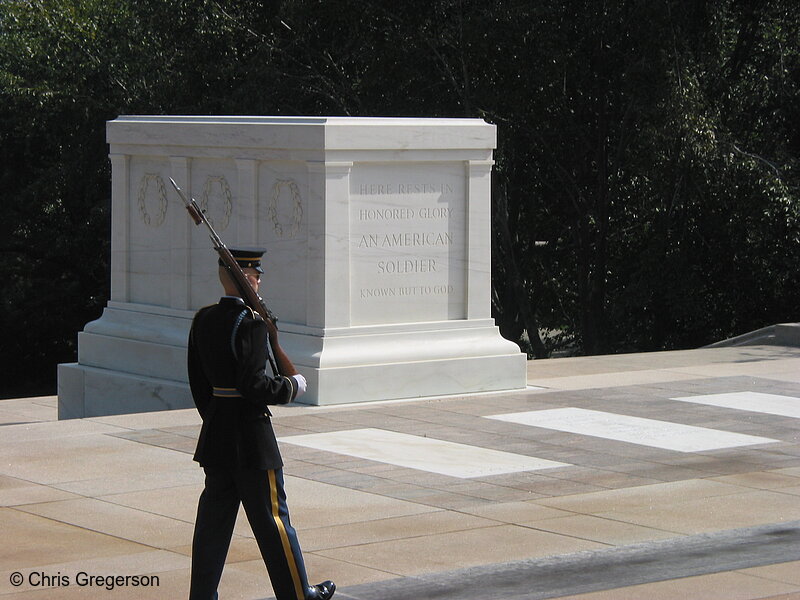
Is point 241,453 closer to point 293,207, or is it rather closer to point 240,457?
point 240,457

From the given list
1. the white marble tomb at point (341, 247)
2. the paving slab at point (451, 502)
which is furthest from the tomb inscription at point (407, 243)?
the paving slab at point (451, 502)

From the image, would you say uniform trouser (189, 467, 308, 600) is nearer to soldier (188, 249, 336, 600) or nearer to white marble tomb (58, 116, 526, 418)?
soldier (188, 249, 336, 600)

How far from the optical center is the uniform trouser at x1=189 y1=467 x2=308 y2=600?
18.8 ft

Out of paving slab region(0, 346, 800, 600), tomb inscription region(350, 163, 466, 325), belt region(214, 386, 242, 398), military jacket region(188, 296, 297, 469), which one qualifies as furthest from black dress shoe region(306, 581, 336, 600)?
tomb inscription region(350, 163, 466, 325)

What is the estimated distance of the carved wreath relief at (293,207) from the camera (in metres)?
12.2

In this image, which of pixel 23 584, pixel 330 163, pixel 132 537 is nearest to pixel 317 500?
pixel 132 537

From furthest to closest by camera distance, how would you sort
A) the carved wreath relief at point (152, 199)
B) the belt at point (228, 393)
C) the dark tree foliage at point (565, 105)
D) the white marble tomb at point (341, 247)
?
1. the dark tree foliage at point (565, 105)
2. the carved wreath relief at point (152, 199)
3. the white marble tomb at point (341, 247)
4. the belt at point (228, 393)

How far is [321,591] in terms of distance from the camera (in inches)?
231

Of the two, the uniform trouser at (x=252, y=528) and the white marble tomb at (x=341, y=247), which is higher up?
the white marble tomb at (x=341, y=247)

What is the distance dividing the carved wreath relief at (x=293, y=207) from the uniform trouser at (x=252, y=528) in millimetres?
6486

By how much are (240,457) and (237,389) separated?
0.92 feet

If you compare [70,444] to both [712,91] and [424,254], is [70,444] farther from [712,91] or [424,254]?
[712,91]

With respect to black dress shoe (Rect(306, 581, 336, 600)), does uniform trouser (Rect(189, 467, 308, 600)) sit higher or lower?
higher

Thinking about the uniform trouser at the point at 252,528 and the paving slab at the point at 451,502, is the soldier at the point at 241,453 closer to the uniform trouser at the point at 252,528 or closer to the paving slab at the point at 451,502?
the uniform trouser at the point at 252,528
